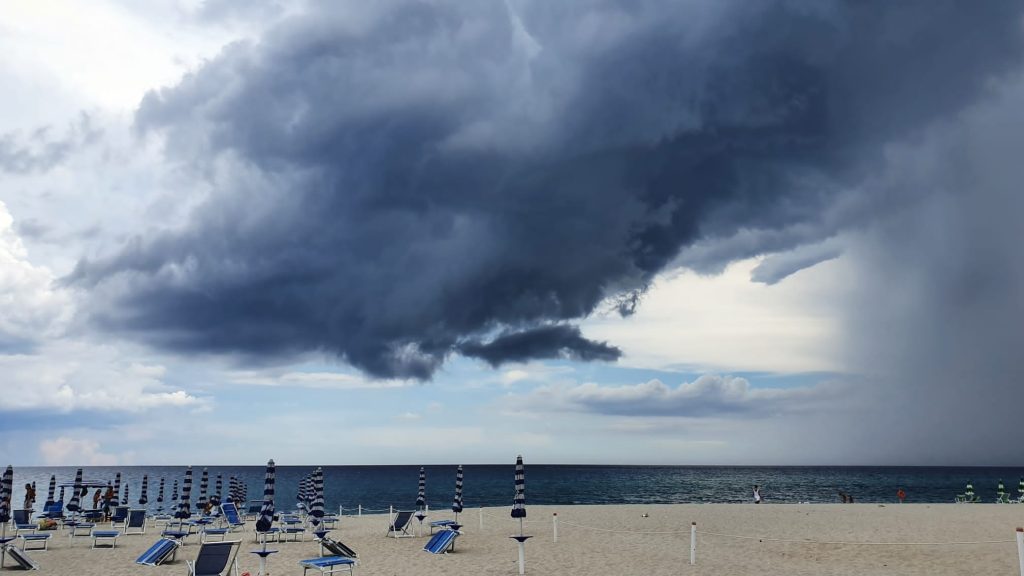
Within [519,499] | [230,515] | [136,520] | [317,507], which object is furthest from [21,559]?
[519,499]

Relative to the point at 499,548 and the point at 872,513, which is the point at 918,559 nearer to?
the point at 499,548

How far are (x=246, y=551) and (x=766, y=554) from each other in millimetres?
16400

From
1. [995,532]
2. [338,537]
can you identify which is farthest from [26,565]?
[995,532]

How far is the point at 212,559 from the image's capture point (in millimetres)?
15375

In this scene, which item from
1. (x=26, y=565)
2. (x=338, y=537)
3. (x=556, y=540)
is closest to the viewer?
(x=26, y=565)

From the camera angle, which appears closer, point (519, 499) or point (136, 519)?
point (519, 499)

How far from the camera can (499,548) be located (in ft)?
71.7

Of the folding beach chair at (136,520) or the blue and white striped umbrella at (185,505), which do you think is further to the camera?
the folding beach chair at (136,520)

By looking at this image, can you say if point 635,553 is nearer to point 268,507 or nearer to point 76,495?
point 268,507

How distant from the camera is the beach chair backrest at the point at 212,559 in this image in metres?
15.1

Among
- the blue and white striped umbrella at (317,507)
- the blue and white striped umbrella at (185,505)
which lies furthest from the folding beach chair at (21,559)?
the blue and white striped umbrella at (317,507)

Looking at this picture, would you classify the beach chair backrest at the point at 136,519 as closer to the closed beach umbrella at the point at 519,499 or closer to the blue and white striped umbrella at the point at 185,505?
the blue and white striped umbrella at the point at 185,505

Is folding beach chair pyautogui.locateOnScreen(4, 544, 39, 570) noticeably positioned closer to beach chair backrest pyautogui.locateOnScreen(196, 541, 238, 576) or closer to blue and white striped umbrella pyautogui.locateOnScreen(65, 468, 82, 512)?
beach chair backrest pyautogui.locateOnScreen(196, 541, 238, 576)

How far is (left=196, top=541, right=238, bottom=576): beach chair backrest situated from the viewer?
15.1 metres
